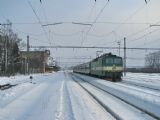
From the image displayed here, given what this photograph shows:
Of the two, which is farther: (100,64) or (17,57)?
(17,57)

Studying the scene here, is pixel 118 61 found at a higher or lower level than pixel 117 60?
lower

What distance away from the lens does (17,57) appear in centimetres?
8844

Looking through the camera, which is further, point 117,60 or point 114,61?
point 117,60

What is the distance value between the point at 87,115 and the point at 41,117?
1.61m

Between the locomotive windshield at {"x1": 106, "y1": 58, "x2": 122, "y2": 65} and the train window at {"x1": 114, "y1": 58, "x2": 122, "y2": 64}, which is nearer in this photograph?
the locomotive windshield at {"x1": 106, "y1": 58, "x2": 122, "y2": 65}

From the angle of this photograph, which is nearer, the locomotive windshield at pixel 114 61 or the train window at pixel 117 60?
the locomotive windshield at pixel 114 61

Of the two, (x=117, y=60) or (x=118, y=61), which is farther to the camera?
(x=117, y=60)

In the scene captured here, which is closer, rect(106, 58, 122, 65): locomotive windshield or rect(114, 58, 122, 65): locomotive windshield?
rect(106, 58, 122, 65): locomotive windshield

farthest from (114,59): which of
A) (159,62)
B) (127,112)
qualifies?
(159,62)

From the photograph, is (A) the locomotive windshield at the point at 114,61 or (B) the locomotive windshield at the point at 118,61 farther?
(B) the locomotive windshield at the point at 118,61

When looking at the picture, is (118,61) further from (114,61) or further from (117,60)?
(114,61)

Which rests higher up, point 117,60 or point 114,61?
point 117,60

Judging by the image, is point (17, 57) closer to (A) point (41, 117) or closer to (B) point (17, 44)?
(B) point (17, 44)

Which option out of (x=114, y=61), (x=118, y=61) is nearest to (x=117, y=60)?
(x=118, y=61)
